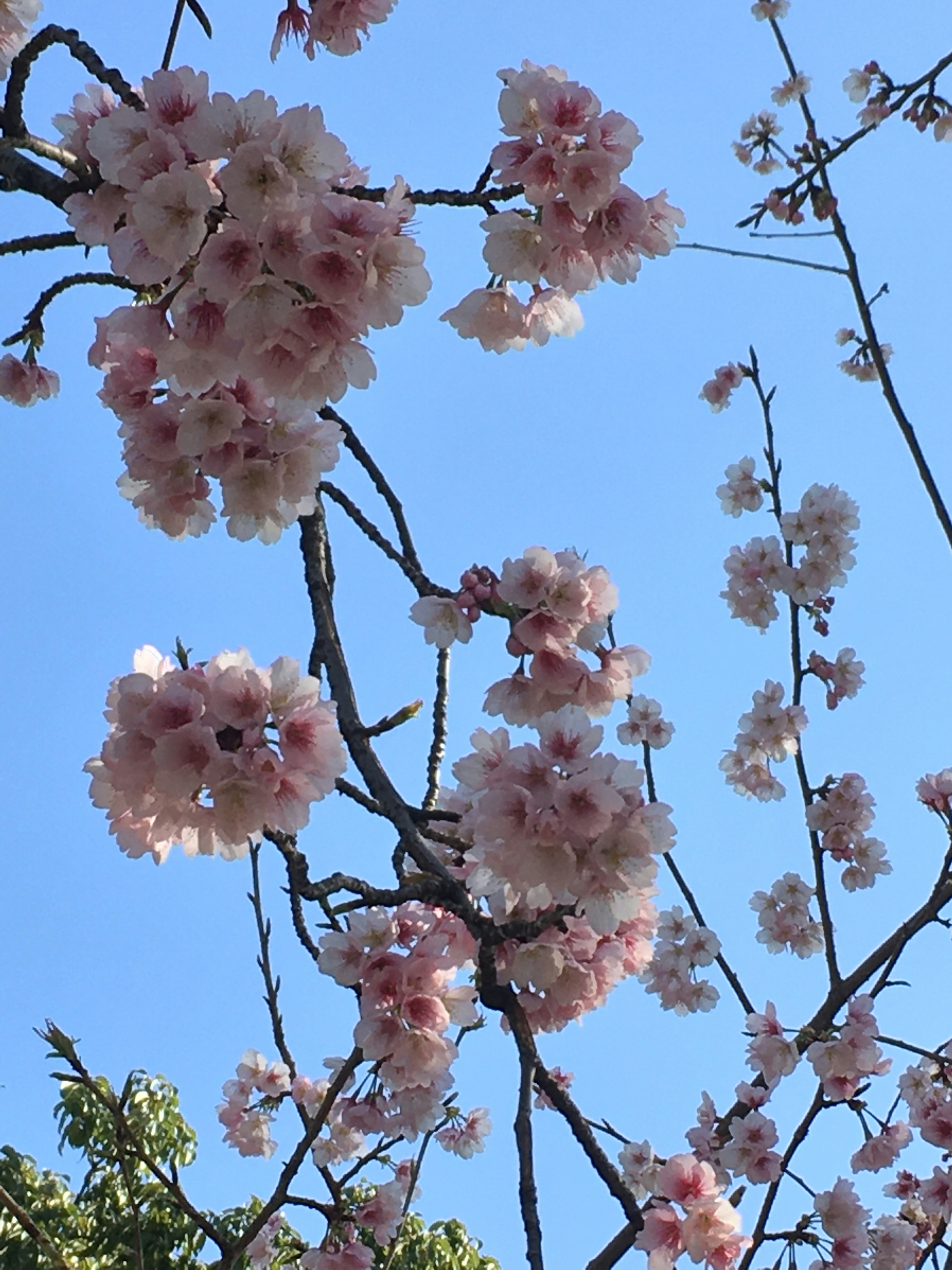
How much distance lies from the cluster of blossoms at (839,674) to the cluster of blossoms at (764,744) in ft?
0.44

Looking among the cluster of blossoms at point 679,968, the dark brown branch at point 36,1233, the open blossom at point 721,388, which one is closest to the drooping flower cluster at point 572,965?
the dark brown branch at point 36,1233

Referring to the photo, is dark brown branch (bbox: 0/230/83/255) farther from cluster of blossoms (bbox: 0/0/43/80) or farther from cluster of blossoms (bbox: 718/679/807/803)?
cluster of blossoms (bbox: 718/679/807/803)

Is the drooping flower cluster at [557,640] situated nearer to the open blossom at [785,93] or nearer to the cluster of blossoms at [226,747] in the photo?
the cluster of blossoms at [226,747]

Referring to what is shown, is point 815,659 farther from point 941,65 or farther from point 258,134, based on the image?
point 258,134

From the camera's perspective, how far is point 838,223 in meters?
3.51

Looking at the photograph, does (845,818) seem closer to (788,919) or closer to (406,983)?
(788,919)

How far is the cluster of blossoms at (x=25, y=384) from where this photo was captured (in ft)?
9.31

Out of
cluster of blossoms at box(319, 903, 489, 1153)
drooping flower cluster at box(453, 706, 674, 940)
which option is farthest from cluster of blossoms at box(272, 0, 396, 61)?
cluster of blossoms at box(319, 903, 489, 1153)

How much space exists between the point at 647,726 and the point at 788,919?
995mm

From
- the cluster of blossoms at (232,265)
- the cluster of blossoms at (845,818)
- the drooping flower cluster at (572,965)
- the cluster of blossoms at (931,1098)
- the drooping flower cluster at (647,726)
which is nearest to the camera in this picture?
the cluster of blossoms at (232,265)

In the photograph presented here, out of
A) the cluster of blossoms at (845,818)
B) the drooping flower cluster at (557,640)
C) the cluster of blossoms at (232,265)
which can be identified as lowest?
the drooping flower cluster at (557,640)

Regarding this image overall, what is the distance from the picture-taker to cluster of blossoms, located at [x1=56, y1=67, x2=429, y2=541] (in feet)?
4.15

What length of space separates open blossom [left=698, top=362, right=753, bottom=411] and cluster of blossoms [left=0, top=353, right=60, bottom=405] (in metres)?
3.60

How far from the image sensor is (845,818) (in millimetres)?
3953
